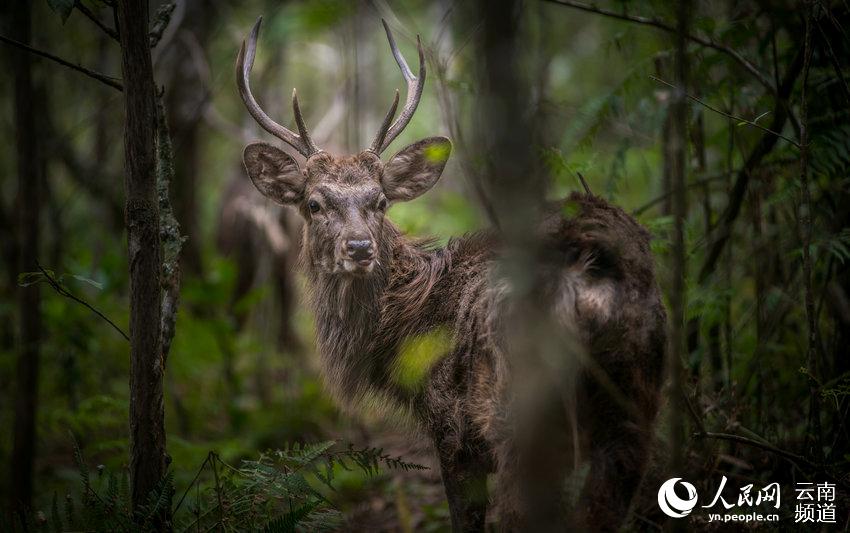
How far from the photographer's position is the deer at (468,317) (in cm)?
358

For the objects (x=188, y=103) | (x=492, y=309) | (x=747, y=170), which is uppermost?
(x=188, y=103)

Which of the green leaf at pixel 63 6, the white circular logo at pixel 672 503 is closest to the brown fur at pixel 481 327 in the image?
the white circular logo at pixel 672 503

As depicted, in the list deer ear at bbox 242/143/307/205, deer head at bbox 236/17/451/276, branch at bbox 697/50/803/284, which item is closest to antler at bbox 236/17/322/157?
deer head at bbox 236/17/451/276

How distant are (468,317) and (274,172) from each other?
2265 millimetres

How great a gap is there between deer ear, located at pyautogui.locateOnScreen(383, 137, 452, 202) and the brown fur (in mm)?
12

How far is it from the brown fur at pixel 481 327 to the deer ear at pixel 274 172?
0.5 inches

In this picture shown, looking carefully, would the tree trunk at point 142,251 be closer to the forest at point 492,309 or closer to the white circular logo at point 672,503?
the forest at point 492,309

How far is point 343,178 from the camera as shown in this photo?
5.39m

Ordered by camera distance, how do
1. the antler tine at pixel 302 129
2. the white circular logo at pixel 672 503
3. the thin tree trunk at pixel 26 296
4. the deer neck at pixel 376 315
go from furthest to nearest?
the thin tree trunk at pixel 26 296 → the antler tine at pixel 302 129 → the deer neck at pixel 376 315 → the white circular logo at pixel 672 503

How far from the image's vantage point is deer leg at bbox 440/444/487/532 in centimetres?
448

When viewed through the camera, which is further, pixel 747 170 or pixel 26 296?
pixel 26 296

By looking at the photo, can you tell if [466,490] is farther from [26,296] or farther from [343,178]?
[26,296]
